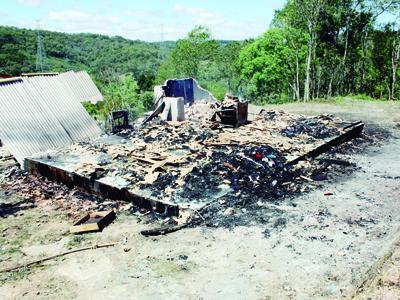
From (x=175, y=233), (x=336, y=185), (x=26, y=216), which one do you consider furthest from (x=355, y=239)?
(x=26, y=216)

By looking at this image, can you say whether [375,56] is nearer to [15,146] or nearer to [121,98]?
[121,98]

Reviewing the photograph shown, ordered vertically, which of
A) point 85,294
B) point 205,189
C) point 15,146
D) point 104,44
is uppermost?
point 104,44

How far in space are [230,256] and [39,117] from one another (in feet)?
26.8

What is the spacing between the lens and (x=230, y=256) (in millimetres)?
5730

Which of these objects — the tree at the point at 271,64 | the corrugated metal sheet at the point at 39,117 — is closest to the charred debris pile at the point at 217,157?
the corrugated metal sheet at the point at 39,117

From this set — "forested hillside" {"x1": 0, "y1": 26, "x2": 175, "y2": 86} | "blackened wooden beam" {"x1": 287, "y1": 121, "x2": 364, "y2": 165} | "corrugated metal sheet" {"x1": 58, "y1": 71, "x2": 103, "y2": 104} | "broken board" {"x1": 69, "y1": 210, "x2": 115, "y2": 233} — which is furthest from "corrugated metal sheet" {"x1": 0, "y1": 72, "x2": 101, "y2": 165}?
"forested hillside" {"x1": 0, "y1": 26, "x2": 175, "y2": 86}

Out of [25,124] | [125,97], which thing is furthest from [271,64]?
[25,124]

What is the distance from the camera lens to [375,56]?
1144 inches

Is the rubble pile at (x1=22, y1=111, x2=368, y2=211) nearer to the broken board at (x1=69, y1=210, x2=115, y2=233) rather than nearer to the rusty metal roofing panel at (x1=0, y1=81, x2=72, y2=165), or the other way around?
the rusty metal roofing panel at (x1=0, y1=81, x2=72, y2=165)

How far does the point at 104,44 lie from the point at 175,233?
11531 centimetres

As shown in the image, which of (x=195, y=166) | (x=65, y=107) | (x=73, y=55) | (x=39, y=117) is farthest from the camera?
(x=73, y=55)

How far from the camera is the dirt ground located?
4.94m

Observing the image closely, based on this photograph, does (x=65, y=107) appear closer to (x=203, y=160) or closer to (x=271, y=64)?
(x=203, y=160)

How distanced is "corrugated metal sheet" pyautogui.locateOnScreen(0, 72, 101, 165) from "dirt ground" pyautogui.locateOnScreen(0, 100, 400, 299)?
3.00 m
